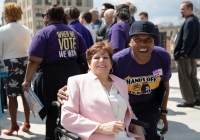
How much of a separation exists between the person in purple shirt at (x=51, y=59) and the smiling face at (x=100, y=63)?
0.94 meters

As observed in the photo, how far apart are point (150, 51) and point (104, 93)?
2.12ft

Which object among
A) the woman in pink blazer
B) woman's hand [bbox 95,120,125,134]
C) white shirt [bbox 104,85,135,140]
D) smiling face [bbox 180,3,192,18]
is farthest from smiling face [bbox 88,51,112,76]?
smiling face [bbox 180,3,192,18]

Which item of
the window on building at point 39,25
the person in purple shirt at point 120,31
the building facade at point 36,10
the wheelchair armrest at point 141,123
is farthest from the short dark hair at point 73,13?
the window on building at point 39,25

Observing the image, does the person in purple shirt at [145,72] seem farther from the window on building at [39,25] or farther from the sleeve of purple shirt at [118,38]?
the window on building at [39,25]

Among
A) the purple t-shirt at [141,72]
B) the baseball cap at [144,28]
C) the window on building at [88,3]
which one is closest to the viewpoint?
the baseball cap at [144,28]

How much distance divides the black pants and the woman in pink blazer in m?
0.34

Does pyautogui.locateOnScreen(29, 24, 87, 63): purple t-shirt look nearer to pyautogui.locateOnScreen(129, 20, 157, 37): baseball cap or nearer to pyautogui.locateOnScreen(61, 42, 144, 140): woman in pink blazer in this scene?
pyautogui.locateOnScreen(61, 42, 144, 140): woman in pink blazer

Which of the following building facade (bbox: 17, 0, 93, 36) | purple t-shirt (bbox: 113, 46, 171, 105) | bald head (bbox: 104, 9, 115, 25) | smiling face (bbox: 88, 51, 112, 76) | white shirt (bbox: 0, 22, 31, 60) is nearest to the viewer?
smiling face (bbox: 88, 51, 112, 76)

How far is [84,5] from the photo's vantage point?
83062 mm

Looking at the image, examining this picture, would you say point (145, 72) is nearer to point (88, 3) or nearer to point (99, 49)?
point (99, 49)

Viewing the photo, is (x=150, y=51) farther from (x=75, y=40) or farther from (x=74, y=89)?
(x=75, y=40)

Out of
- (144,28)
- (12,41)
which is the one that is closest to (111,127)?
(144,28)

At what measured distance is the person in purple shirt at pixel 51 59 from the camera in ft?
10.1

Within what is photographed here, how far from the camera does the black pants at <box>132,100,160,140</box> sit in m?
2.62
